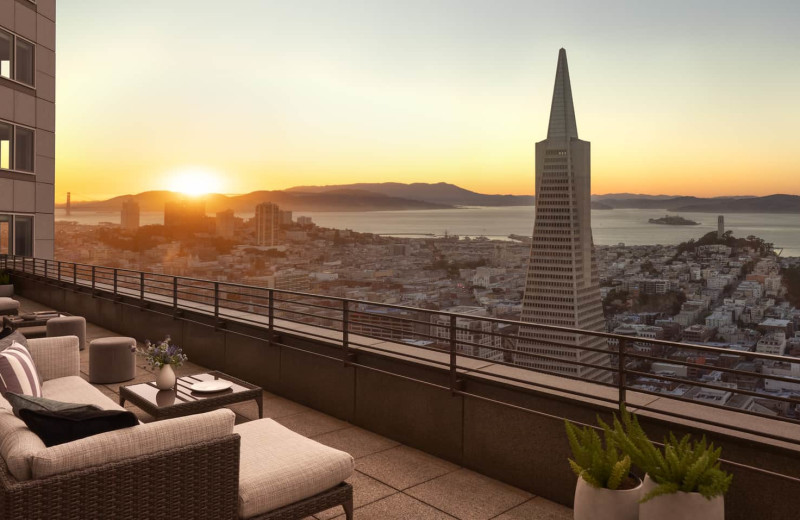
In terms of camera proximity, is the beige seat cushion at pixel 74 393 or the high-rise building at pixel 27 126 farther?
the high-rise building at pixel 27 126

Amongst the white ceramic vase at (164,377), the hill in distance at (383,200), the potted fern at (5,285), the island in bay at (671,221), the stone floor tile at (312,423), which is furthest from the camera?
the hill in distance at (383,200)

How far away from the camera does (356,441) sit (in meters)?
5.29

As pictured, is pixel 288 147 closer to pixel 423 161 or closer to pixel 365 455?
pixel 423 161

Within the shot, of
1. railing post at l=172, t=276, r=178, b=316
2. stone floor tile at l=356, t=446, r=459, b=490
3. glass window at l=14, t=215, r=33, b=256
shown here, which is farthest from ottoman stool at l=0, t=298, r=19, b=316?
glass window at l=14, t=215, r=33, b=256

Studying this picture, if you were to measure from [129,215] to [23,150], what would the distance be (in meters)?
15.9

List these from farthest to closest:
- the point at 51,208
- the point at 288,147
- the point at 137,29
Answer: the point at 288,147
the point at 137,29
the point at 51,208

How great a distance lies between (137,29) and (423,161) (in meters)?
53.6

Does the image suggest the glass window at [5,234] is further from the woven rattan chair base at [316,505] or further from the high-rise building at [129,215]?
the woven rattan chair base at [316,505]

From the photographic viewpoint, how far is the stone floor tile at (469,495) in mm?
3932

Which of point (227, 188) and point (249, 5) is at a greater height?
point (249, 5)

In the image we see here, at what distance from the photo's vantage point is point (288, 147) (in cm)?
7438

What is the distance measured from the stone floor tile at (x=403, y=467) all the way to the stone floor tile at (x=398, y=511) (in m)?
0.24

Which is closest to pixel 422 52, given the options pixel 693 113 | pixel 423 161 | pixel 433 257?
pixel 423 161

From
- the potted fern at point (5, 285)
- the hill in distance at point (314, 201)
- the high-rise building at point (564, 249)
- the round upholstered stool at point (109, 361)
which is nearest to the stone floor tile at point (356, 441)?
the round upholstered stool at point (109, 361)
